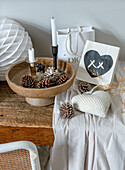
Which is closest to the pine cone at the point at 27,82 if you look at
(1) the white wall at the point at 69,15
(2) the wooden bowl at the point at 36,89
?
(2) the wooden bowl at the point at 36,89

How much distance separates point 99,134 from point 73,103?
0.17m

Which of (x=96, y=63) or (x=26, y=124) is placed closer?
(x=26, y=124)

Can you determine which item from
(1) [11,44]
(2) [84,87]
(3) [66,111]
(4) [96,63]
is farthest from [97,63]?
(1) [11,44]

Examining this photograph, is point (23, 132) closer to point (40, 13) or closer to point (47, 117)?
Result: point (47, 117)

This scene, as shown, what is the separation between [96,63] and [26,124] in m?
0.47

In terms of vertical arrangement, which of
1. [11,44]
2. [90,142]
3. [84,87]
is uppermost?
[11,44]

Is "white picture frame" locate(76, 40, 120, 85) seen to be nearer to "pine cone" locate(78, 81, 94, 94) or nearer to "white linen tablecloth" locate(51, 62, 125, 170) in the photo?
"pine cone" locate(78, 81, 94, 94)

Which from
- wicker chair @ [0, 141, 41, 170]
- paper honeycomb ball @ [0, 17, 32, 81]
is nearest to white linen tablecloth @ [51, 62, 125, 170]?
wicker chair @ [0, 141, 41, 170]

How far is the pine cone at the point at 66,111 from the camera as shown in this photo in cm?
74

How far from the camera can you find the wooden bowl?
0.74 meters

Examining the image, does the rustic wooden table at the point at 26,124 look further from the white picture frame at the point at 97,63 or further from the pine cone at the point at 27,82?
the white picture frame at the point at 97,63

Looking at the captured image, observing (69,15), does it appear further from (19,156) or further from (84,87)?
(19,156)

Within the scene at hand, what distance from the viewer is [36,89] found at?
0.73 meters

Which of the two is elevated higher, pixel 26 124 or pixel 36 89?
pixel 36 89
